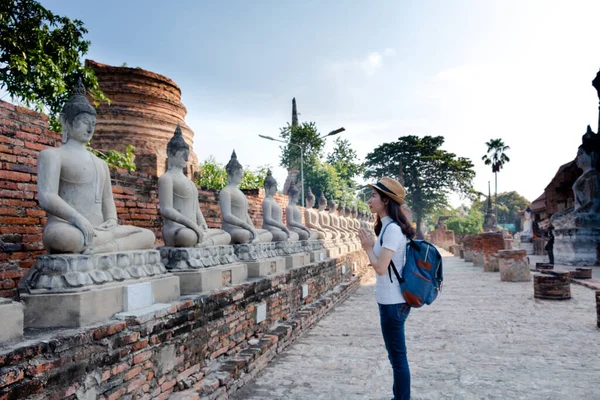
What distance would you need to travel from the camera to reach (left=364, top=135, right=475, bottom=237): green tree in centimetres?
4044

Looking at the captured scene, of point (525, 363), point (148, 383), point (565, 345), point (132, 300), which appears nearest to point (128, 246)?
point (132, 300)

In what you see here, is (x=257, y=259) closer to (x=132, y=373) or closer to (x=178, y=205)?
(x=178, y=205)

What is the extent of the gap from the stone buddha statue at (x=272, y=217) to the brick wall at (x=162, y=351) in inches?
44.2

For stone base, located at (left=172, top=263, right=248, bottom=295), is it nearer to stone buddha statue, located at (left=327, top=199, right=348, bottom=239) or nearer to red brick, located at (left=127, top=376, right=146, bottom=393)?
red brick, located at (left=127, top=376, right=146, bottom=393)

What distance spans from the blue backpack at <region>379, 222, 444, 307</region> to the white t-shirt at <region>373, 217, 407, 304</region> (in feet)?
0.09

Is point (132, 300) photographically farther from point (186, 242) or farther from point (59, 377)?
point (186, 242)

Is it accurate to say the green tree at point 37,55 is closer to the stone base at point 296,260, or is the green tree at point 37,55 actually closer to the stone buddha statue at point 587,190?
the stone base at point 296,260

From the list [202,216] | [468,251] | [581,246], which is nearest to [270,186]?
[202,216]

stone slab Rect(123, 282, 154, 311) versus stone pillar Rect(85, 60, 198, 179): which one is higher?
stone pillar Rect(85, 60, 198, 179)

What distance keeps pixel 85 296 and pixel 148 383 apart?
0.75 m

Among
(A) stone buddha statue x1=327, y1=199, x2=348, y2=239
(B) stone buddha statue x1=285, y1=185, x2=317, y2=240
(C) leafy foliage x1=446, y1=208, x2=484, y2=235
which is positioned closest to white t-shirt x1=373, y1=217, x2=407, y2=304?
(B) stone buddha statue x1=285, y1=185, x2=317, y2=240

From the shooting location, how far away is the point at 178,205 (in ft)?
14.1

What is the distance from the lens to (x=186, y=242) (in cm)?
407

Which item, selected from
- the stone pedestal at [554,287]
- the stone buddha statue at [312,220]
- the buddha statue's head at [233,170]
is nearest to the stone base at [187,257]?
the buddha statue's head at [233,170]
